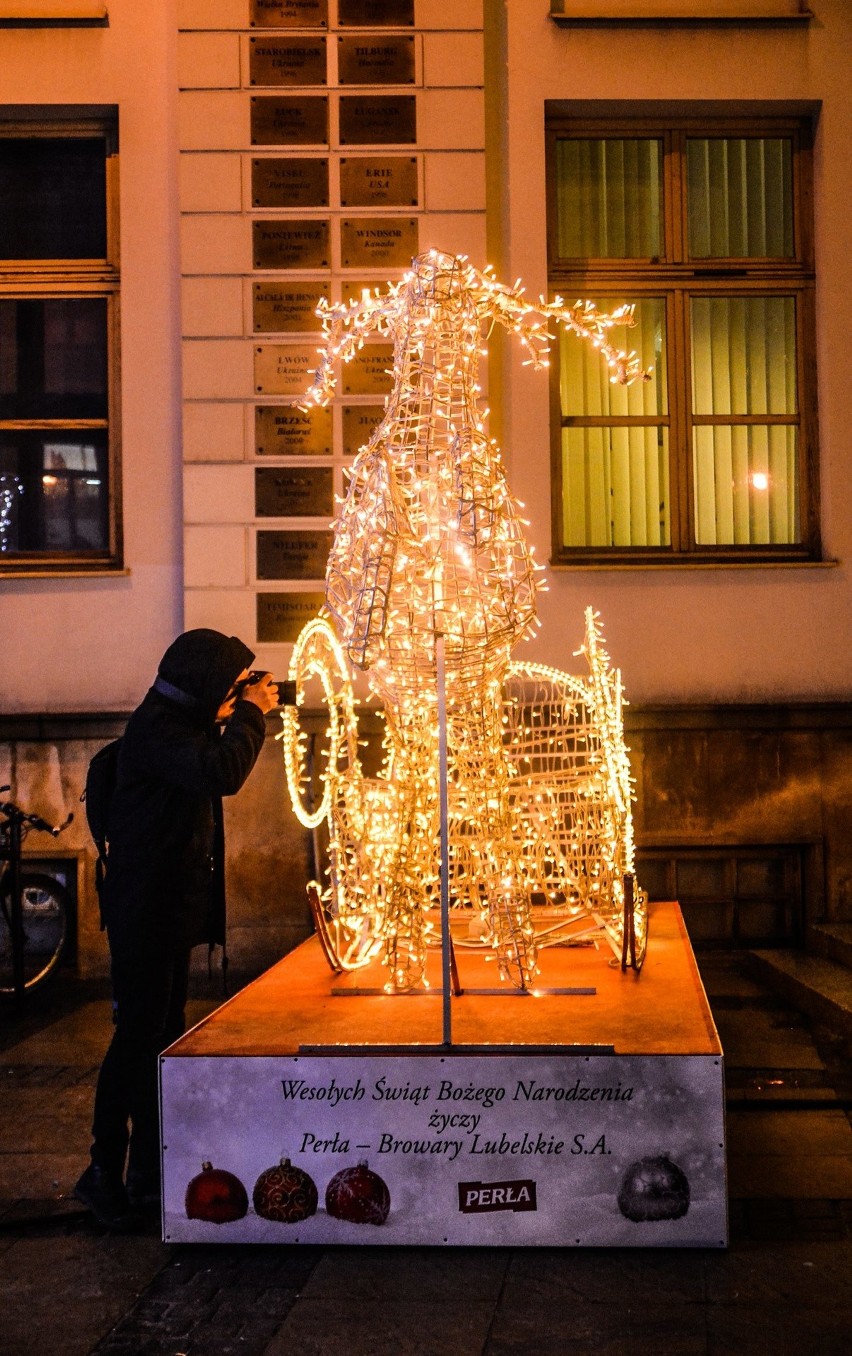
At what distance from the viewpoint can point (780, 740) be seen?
784cm

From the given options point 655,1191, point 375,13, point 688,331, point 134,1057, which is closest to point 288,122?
point 375,13

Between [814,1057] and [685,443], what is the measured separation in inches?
163

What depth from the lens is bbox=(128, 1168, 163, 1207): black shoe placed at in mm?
4457

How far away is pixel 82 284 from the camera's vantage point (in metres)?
8.38

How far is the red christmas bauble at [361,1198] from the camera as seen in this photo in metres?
4.04

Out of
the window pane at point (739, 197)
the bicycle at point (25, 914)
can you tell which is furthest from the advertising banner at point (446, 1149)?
the window pane at point (739, 197)

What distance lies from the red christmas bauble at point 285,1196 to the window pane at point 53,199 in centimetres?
648

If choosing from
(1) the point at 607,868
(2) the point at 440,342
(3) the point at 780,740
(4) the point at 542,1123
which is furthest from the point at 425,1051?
(3) the point at 780,740

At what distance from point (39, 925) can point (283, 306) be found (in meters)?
4.15

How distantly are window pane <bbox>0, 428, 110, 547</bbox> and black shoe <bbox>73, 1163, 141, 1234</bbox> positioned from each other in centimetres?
490

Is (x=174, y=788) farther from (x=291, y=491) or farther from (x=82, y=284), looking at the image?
(x=82, y=284)

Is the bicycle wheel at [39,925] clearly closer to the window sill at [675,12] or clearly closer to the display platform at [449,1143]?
the display platform at [449,1143]

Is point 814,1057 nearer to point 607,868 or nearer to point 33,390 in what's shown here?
point 607,868

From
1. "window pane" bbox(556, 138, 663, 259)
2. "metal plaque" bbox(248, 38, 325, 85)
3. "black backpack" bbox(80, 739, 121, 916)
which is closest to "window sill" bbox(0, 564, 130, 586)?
"metal plaque" bbox(248, 38, 325, 85)
